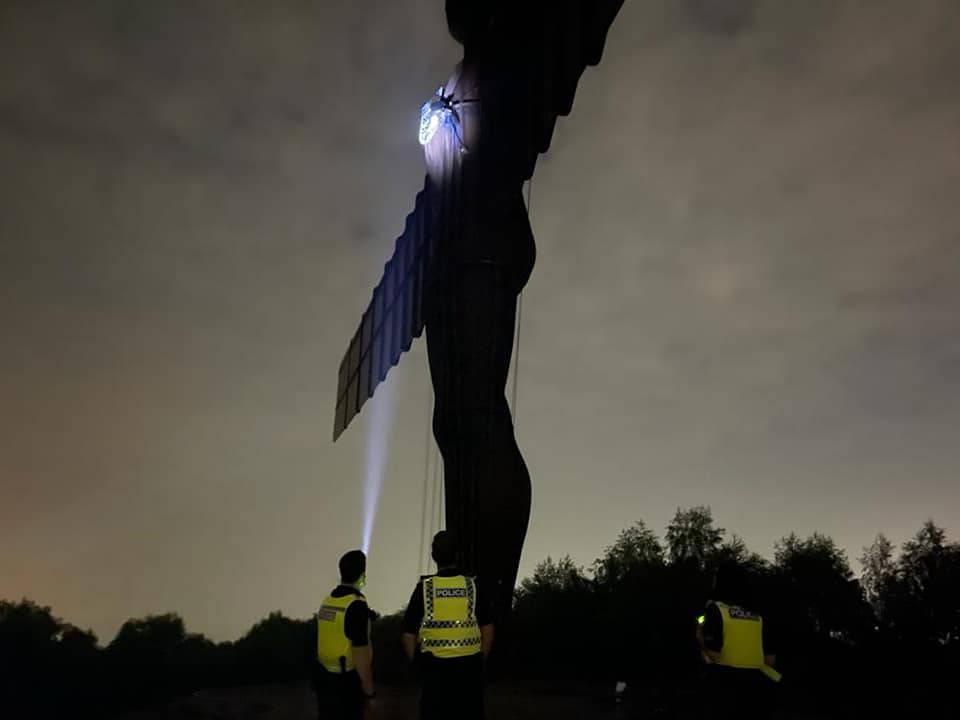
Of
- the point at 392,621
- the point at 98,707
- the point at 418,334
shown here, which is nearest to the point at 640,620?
the point at 392,621

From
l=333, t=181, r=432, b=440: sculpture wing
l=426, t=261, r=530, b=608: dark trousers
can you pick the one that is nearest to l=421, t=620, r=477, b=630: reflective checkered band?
l=426, t=261, r=530, b=608: dark trousers

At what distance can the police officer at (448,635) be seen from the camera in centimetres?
483

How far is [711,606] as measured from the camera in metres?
5.04

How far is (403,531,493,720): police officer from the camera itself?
483 centimetres

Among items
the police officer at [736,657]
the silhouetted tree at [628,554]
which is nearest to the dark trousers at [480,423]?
→ the police officer at [736,657]

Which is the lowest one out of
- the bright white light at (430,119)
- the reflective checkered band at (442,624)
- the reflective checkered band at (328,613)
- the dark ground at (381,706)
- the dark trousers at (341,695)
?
the dark ground at (381,706)

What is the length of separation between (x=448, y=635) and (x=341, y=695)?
85 centimetres

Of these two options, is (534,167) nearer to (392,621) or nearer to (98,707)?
(392,621)

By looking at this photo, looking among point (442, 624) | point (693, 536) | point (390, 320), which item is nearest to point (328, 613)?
point (442, 624)

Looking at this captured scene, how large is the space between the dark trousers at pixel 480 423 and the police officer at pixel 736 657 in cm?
488

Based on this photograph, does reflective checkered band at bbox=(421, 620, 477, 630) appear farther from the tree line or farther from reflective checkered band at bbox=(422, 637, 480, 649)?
the tree line

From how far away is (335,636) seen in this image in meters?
5.06

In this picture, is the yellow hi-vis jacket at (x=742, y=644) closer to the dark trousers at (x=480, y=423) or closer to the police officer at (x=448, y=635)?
the police officer at (x=448, y=635)

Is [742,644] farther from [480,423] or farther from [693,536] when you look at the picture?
[693,536]
